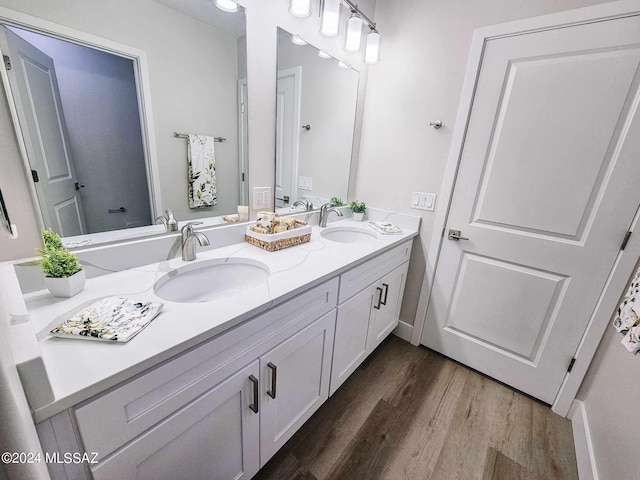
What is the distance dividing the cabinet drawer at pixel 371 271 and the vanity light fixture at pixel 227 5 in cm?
121

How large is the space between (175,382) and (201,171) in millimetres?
862

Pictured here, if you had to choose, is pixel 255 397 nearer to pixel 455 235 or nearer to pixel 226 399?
pixel 226 399

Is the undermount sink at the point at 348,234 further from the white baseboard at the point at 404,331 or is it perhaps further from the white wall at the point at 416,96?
Answer: the white baseboard at the point at 404,331

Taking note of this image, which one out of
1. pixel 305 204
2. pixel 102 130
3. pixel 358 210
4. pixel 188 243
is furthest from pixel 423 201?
pixel 102 130

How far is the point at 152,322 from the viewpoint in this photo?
0.66 metres

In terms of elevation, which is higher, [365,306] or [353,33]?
Result: [353,33]

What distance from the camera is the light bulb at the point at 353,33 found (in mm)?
1472

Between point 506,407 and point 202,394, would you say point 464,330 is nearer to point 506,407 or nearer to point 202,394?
point 506,407

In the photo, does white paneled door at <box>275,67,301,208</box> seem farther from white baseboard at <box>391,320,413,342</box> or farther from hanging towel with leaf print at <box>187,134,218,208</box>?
white baseboard at <box>391,320,413,342</box>

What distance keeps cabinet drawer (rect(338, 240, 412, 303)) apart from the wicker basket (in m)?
0.32

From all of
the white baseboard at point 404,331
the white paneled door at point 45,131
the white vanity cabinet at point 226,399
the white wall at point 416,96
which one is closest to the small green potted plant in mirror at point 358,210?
A: the white wall at point 416,96

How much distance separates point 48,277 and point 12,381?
53cm

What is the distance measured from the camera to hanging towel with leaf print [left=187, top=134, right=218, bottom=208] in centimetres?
113

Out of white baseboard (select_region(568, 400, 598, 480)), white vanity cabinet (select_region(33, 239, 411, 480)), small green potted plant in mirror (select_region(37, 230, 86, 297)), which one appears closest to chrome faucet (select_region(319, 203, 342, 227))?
white vanity cabinet (select_region(33, 239, 411, 480))
